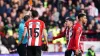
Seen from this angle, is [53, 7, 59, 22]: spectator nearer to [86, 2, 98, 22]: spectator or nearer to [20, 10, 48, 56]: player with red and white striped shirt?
[86, 2, 98, 22]: spectator

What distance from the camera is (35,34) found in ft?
36.4

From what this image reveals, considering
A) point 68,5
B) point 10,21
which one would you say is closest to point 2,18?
point 10,21

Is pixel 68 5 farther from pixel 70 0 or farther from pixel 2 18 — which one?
pixel 2 18

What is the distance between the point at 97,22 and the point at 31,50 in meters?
8.65

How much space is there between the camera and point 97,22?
19.4 m

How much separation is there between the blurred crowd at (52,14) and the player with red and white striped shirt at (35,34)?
6.25m

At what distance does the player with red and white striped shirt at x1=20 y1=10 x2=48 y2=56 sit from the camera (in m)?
11.0

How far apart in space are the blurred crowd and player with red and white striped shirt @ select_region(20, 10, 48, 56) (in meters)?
6.25

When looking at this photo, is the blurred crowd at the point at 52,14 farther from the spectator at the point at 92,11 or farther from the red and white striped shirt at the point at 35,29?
the red and white striped shirt at the point at 35,29

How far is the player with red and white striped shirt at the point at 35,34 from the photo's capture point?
11039 millimetres

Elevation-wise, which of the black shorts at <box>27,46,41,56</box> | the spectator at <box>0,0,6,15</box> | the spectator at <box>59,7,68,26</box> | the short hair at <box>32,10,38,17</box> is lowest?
the black shorts at <box>27,46,41,56</box>

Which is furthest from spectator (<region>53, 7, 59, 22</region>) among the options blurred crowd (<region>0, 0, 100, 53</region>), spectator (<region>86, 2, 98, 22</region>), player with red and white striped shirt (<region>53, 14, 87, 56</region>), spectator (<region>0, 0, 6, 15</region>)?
player with red and white striped shirt (<region>53, 14, 87, 56</region>)

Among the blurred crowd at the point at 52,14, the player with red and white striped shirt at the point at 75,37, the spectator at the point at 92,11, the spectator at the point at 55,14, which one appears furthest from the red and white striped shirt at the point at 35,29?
the spectator at the point at 92,11

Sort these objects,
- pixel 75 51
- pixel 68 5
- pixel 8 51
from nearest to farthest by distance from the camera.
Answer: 1. pixel 75 51
2. pixel 8 51
3. pixel 68 5
